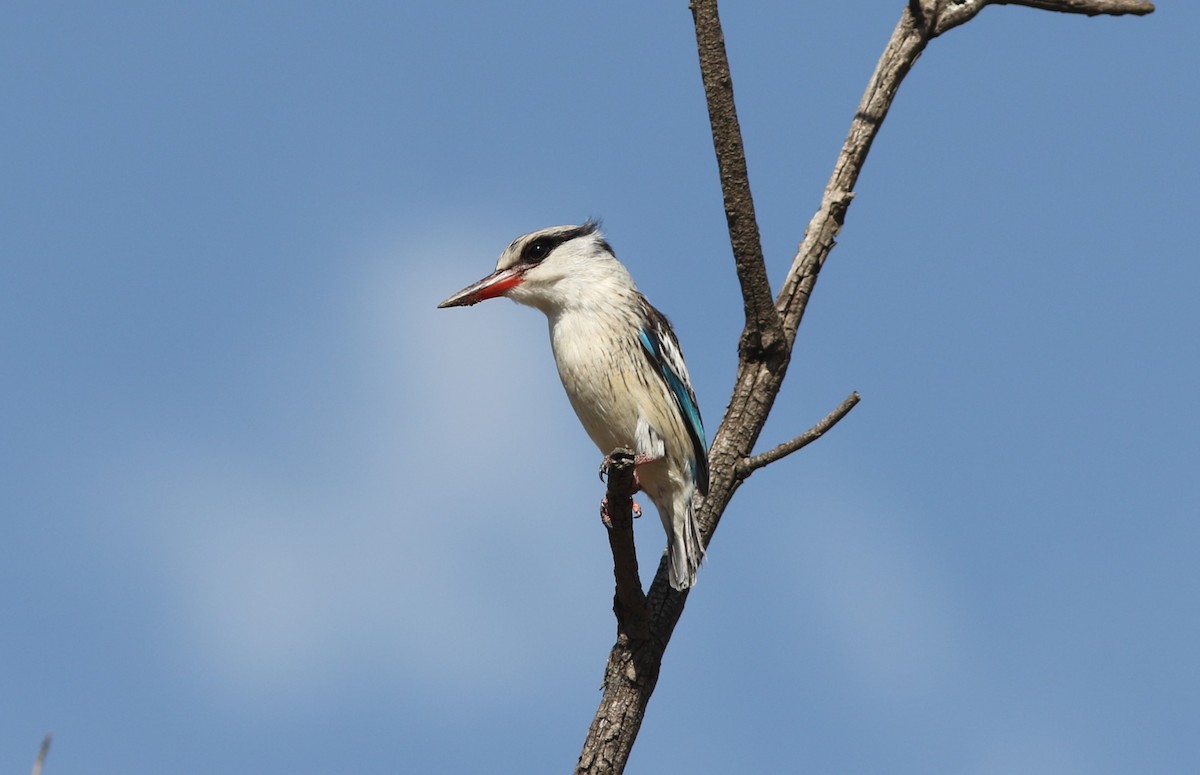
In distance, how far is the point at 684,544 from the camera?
6.06 meters

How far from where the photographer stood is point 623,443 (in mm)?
6410

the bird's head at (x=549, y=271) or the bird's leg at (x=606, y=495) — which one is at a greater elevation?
the bird's head at (x=549, y=271)

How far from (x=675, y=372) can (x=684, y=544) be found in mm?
935

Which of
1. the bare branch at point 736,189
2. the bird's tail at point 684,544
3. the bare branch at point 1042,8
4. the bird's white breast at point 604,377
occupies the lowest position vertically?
the bird's tail at point 684,544

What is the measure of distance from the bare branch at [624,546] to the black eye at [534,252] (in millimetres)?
1810

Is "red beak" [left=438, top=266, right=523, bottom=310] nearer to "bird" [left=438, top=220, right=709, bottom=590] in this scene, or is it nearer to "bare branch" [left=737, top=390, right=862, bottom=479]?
"bird" [left=438, top=220, right=709, bottom=590]

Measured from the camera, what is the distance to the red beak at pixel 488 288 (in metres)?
6.97

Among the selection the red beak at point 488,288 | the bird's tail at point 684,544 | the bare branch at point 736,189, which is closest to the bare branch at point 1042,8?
the bare branch at point 736,189

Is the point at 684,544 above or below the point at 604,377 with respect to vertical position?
below

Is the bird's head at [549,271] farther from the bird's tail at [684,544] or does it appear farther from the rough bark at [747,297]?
the bird's tail at [684,544]

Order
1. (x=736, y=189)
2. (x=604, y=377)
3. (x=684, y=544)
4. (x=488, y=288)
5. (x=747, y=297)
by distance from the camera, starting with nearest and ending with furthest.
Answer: (x=736, y=189) → (x=747, y=297) → (x=684, y=544) → (x=604, y=377) → (x=488, y=288)

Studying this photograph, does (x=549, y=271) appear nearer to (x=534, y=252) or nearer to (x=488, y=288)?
(x=534, y=252)

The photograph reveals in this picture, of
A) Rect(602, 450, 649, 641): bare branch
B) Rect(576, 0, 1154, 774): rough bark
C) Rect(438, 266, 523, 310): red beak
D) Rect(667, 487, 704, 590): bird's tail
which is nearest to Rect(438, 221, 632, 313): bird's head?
Rect(438, 266, 523, 310): red beak

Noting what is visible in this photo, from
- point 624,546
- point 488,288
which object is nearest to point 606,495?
point 624,546
